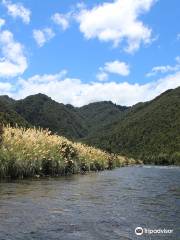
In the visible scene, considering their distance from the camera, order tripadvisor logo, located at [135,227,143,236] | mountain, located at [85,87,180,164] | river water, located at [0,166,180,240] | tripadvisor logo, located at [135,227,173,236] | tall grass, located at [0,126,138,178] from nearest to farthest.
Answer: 1. river water, located at [0,166,180,240]
2. tripadvisor logo, located at [135,227,143,236]
3. tripadvisor logo, located at [135,227,173,236]
4. tall grass, located at [0,126,138,178]
5. mountain, located at [85,87,180,164]

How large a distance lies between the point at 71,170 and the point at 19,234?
16.5m

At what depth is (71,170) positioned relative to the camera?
2350 cm

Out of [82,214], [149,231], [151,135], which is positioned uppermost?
[151,135]

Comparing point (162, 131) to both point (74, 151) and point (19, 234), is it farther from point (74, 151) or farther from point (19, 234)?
point (19, 234)

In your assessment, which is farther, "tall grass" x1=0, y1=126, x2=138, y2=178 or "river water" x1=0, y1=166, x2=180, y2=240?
"tall grass" x1=0, y1=126, x2=138, y2=178

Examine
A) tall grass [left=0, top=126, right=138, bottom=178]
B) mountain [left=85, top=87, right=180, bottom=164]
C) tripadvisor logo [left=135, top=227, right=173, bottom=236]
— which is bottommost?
tripadvisor logo [left=135, top=227, right=173, bottom=236]

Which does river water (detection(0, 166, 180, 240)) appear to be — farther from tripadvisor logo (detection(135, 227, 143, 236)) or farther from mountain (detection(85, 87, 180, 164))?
mountain (detection(85, 87, 180, 164))

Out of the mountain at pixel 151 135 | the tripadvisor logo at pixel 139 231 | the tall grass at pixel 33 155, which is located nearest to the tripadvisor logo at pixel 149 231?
the tripadvisor logo at pixel 139 231

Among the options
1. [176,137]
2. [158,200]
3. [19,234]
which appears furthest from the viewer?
[176,137]

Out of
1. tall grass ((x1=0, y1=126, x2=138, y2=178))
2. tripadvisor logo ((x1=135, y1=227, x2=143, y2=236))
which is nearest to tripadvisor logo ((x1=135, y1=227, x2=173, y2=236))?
tripadvisor logo ((x1=135, y1=227, x2=143, y2=236))

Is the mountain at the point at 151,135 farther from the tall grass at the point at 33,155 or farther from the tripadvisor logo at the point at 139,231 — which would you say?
the tripadvisor logo at the point at 139,231

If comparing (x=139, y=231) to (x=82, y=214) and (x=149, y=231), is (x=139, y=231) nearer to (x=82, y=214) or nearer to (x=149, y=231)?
(x=149, y=231)

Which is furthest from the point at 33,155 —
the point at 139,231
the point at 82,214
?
the point at 139,231

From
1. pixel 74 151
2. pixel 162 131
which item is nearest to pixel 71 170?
pixel 74 151
